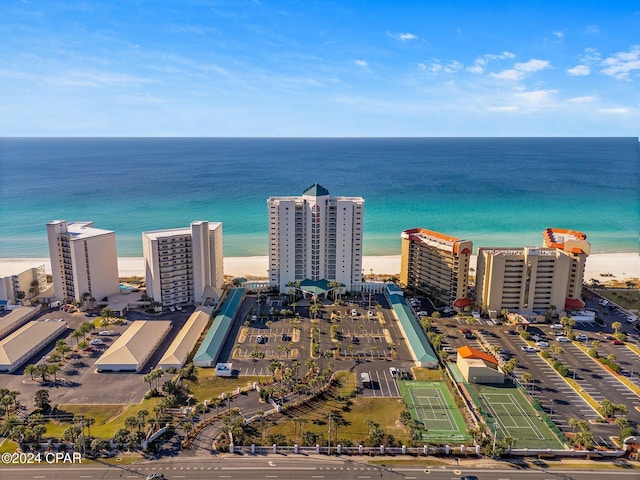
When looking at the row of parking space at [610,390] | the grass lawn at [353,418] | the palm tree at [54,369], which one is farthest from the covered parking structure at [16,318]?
the row of parking space at [610,390]

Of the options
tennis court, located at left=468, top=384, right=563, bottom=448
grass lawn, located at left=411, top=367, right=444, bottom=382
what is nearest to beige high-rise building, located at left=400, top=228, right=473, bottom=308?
grass lawn, located at left=411, top=367, right=444, bottom=382

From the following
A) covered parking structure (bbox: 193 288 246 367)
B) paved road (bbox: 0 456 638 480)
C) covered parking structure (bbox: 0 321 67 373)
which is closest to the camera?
paved road (bbox: 0 456 638 480)

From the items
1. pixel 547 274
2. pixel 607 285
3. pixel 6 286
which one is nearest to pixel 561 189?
pixel 607 285

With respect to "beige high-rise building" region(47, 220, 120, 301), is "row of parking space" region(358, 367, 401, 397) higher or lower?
lower

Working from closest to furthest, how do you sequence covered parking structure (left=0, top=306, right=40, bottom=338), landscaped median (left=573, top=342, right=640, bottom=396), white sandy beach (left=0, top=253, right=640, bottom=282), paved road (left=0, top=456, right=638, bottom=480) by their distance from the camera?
paved road (left=0, top=456, right=638, bottom=480) → landscaped median (left=573, top=342, right=640, bottom=396) → covered parking structure (left=0, top=306, right=40, bottom=338) → white sandy beach (left=0, top=253, right=640, bottom=282)

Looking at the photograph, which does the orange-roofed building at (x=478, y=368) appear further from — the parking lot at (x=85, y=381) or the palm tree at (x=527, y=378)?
the parking lot at (x=85, y=381)

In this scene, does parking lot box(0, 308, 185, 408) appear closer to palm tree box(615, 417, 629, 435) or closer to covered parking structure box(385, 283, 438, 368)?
covered parking structure box(385, 283, 438, 368)

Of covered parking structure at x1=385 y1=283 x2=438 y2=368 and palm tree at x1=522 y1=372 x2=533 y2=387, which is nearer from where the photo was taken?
palm tree at x1=522 y1=372 x2=533 y2=387

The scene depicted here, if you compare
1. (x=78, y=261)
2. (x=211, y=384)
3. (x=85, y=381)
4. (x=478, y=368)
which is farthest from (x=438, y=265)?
(x=78, y=261)
